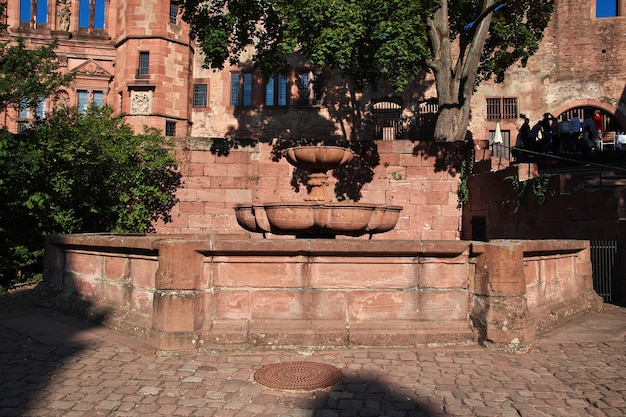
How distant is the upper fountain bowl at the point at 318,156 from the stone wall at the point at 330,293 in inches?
126

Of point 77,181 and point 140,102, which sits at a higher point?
point 140,102

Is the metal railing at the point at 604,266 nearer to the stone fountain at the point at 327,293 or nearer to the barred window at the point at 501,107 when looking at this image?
the stone fountain at the point at 327,293

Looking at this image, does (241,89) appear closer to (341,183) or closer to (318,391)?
(341,183)

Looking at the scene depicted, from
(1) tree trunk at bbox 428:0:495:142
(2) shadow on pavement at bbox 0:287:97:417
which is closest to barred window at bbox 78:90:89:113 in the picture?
(1) tree trunk at bbox 428:0:495:142

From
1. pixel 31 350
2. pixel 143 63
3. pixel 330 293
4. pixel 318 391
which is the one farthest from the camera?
pixel 143 63

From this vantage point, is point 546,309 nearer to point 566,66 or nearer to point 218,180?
point 218,180

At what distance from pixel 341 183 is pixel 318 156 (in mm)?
7675

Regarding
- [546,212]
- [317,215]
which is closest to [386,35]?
[546,212]

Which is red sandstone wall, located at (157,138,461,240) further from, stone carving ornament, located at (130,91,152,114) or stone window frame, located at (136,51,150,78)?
stone window frame, located at (136,51,150,78)

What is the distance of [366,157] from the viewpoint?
15.9m

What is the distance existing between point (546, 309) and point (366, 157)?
10.2m

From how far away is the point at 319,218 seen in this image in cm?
734

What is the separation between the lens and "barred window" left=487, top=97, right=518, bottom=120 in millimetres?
26906

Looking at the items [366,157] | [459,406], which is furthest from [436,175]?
[459,406]
